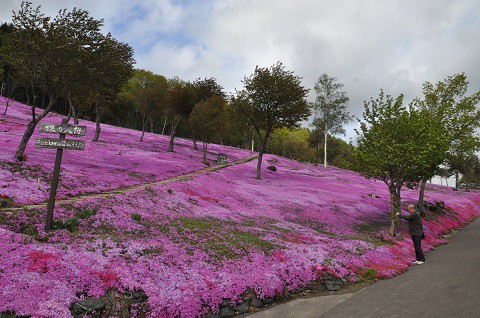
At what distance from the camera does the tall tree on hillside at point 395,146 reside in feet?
74.5

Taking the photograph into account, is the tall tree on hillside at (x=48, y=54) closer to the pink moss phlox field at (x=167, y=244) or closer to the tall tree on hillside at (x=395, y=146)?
the pink moss phlox field at (x=167, y=244)

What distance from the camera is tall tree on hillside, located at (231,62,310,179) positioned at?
137 ft

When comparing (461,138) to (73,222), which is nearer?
(73,222)

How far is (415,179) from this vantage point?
26031mm

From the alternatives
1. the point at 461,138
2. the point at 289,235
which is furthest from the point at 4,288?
the point at 461,138

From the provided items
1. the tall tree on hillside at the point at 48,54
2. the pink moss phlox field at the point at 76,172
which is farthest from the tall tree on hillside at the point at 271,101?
the tall tree on hillside at the point at 48,54

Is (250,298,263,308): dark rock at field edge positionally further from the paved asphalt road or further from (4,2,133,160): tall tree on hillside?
(4,2,133,160): tall tree on hillside

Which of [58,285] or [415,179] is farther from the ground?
[415,179]

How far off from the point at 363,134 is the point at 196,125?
88.6 feet

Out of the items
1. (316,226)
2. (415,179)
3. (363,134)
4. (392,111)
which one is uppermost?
(392,111)

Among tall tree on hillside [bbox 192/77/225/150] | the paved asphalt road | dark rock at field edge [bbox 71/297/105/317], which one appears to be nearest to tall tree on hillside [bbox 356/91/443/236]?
the paved asphalt road

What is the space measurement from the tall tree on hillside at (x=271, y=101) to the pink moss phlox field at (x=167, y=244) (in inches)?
713

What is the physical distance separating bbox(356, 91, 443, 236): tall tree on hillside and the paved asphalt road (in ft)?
34.5

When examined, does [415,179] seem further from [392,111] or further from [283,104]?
[283,104]
